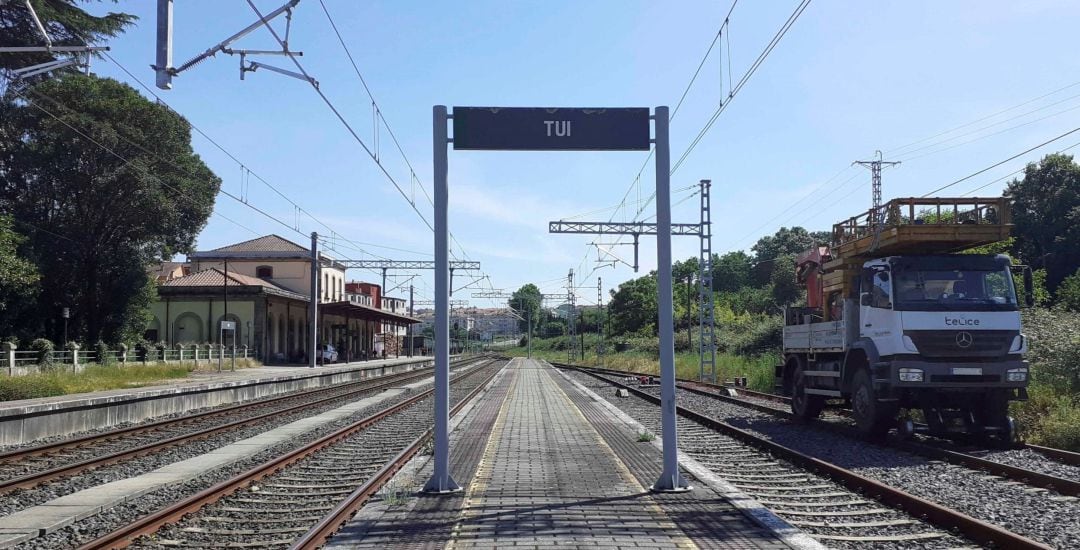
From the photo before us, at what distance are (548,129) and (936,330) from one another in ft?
24.6

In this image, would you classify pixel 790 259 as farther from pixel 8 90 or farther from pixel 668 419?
pixel 668 419

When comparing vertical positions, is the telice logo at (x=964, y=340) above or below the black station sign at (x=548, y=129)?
below

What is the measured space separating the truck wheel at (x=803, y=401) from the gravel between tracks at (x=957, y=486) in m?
1.08

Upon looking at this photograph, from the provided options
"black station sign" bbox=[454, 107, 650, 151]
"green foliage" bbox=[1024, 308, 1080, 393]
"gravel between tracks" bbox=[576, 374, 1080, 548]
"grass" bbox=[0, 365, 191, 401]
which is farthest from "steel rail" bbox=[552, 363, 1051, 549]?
"grass" bbox=[0, 365, 191, 401]

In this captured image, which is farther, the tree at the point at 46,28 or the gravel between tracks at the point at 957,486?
the tree at the point at 46,28

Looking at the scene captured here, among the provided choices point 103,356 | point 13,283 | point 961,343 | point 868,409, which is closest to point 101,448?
point 868,409

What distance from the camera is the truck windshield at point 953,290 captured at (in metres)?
13.2

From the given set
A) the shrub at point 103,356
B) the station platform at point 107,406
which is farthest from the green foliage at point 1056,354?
the shrub at point 103,356

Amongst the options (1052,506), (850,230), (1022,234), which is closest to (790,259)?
(1022,234)

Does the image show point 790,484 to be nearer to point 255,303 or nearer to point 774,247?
point 255,303

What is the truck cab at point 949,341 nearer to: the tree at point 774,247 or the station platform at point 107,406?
the station platform at point 107,406

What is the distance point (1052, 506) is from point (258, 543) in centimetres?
757

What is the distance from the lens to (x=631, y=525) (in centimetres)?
737

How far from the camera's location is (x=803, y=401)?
1744cm
